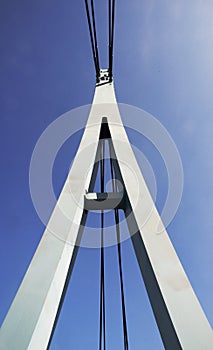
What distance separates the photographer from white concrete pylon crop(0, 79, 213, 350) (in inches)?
61.8

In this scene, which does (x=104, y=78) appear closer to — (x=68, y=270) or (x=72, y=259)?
(x=72, y=259)

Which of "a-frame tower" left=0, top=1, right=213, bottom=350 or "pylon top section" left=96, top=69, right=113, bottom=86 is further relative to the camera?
"pylon top section" left=96, top=69, right=113, bottom=86

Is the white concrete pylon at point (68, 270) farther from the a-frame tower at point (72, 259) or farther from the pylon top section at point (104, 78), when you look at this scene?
the pylon top section at point (104, 78)

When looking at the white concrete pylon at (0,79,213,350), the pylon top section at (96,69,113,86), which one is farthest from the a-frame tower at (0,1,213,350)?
the pylon top section at (96,69,113,86)

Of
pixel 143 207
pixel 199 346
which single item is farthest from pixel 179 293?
pixel 143 207

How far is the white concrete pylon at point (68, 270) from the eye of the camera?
1569 millimetres

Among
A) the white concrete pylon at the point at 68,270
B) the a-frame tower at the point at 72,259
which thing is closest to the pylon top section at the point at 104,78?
the a-frame tower at the point at 72,259

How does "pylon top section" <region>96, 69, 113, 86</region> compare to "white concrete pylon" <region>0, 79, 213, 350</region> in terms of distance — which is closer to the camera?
"white concrete pylon" <region>0, 79, 213, 350</region>

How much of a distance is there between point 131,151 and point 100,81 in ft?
7.54

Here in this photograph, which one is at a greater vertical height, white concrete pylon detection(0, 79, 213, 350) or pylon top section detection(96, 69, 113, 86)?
pylon top section detection(96, 69, 113, 86)

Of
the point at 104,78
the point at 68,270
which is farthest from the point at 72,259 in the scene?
the point at 104,78

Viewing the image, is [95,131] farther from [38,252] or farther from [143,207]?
[38,252]

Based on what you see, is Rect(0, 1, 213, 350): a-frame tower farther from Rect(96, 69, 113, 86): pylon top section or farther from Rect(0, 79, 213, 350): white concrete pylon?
Rect(96, 69, 113, 86): pylon top section

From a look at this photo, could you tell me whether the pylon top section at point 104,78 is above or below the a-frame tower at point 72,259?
above
